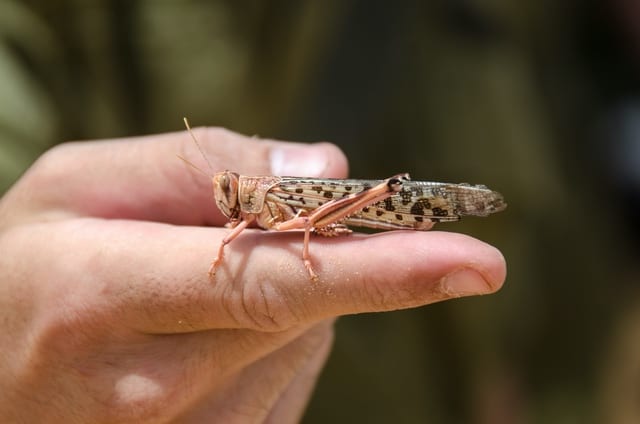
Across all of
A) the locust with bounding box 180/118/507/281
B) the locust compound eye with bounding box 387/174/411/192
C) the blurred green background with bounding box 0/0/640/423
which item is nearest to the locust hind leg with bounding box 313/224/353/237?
the locust with bounding box 180/118/507/281

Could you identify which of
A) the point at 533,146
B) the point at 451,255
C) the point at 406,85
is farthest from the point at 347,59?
the point at 451,255

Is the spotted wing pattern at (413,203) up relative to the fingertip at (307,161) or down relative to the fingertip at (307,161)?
down

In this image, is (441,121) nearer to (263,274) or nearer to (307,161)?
(307,161)

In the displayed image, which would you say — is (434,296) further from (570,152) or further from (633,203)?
(633,203)

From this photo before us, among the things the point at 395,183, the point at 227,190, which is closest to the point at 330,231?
Result: the point at 395,183

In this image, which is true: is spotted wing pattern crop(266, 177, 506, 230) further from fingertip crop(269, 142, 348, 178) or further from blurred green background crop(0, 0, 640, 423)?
blurred green background crop(0, 0, 640, 423)

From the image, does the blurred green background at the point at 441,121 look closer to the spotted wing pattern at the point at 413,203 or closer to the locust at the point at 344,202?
the locust at the point at 344,202

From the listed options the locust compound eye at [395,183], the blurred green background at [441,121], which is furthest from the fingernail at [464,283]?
the blurred green background at [441,121]
